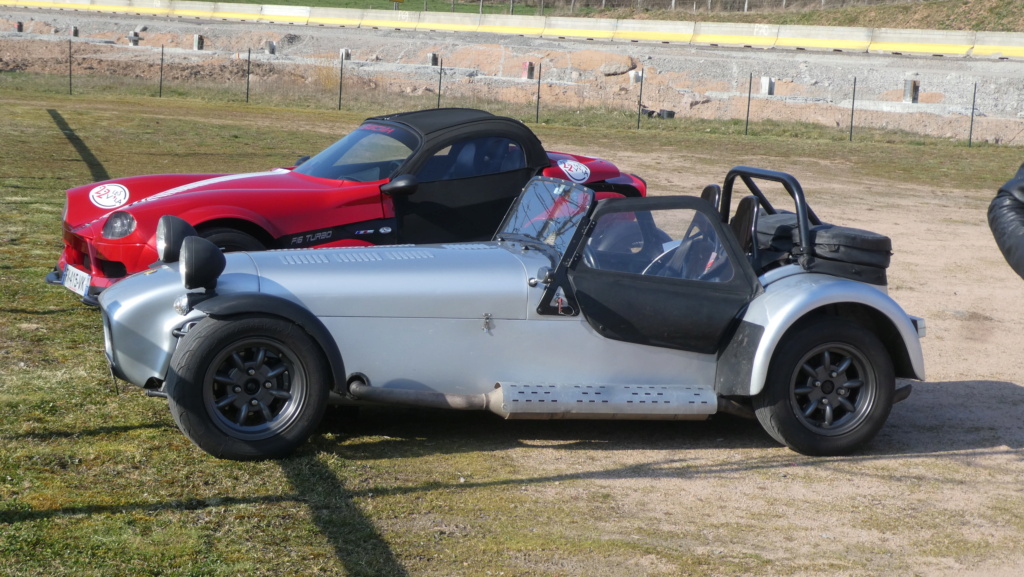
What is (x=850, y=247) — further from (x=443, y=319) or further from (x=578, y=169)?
(x=578, y=169)

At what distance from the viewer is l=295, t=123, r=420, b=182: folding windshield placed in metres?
8.03

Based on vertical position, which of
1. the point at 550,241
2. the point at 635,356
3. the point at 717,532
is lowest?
the point at 717,532

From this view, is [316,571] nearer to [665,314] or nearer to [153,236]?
[665,314]

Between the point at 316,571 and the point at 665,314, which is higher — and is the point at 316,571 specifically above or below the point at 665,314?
below

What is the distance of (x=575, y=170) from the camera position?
904cm

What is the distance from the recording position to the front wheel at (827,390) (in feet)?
17.3

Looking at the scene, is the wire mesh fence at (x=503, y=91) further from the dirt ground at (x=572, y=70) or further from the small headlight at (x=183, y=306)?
the small headlight at (x=183, y=306)

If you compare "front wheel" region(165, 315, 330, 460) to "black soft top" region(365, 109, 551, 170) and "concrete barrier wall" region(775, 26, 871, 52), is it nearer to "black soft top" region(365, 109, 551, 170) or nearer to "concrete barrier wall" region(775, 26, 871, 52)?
"black soft top" region(365, 109, 551, 170)

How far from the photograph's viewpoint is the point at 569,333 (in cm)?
524

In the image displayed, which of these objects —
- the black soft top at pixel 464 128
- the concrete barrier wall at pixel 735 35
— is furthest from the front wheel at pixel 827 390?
the concrete barrier wall at pixel 735 35

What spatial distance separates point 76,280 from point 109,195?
1018mm

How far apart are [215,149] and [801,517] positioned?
56.8ft

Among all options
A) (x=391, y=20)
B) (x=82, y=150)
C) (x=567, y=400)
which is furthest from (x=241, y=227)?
(x=391, y=20)

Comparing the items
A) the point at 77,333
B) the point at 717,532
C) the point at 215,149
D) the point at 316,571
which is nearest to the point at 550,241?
the point at 717,532
